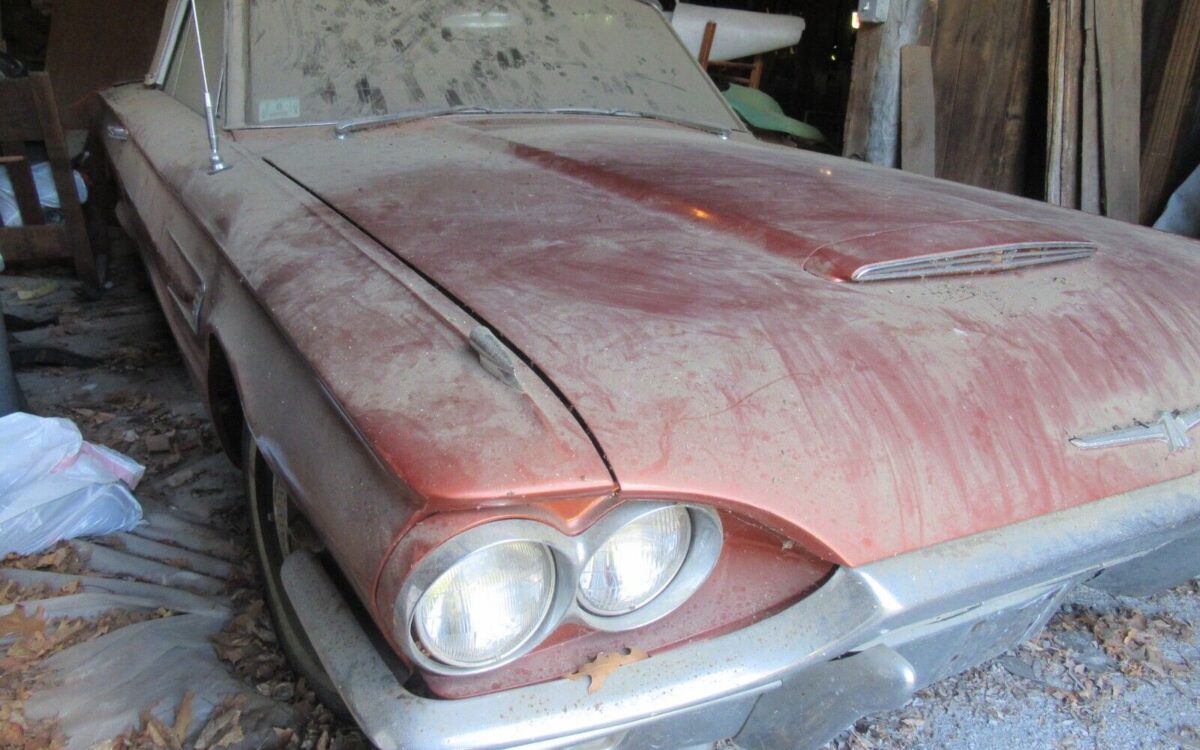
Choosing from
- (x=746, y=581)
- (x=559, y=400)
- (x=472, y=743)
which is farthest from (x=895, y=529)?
(x=472, y=743)

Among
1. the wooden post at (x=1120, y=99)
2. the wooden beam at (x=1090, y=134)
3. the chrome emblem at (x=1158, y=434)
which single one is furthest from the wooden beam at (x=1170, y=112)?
the chrome emblem at (x=1158, y=434)

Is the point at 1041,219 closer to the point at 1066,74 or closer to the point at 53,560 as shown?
the point at 53,560

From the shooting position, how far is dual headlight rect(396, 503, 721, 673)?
1.04 meters

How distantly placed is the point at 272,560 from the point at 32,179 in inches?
133

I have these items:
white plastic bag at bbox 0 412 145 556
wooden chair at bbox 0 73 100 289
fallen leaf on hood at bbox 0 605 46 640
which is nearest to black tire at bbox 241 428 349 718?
fallen leaf on hood at bbox 0 605 46 640

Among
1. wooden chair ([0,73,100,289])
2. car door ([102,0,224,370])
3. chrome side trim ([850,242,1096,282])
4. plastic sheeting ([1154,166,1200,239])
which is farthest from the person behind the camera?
plastic sheeting ([1154,166,1200,239])

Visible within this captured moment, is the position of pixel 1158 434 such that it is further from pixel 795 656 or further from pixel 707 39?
pixel 707 39

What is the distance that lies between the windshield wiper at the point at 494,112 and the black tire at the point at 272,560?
3.11 ft

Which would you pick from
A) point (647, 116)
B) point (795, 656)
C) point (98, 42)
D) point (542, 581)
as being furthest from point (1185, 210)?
point (98, 42)

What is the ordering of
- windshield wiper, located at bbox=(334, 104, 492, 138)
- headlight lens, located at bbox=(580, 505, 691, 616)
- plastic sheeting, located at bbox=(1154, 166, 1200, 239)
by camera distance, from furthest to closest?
plastic sheeting, located at bbox=(1154, 166, 1200, 239) < windshield wiper, located at bbox=(334, 104, 492, 138) < headlight lens, located at bbox=(580, 505, 691, 616)

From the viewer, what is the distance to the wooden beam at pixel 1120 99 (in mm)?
4488

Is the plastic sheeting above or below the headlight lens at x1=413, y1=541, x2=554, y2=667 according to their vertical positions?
below

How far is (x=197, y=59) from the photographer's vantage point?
9.84 ft

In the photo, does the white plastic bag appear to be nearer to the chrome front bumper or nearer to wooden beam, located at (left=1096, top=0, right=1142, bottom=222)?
the chrome front bumper
